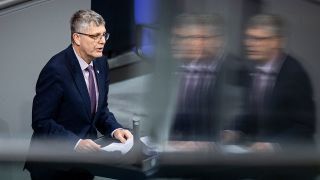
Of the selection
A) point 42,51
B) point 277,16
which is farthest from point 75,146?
point 277,16

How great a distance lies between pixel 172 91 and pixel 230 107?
163 millimetres

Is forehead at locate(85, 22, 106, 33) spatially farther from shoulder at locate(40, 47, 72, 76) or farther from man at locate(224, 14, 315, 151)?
man at locate(224, 14, 315, 151)

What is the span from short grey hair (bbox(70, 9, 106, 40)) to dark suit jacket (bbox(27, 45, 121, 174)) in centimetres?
7

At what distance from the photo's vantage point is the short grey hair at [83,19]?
1.56 m

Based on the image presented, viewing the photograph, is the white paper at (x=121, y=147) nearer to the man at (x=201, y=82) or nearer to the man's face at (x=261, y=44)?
the man at (x=201, y=82)

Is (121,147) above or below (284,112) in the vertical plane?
below

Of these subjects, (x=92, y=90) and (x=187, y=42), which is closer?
Answer: (x=187, y=42)

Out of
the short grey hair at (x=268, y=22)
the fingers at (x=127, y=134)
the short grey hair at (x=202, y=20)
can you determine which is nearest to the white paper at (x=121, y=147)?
the fingers at (x=127, y=134)

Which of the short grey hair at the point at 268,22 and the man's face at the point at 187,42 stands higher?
the short grey hair at the point at 268,22

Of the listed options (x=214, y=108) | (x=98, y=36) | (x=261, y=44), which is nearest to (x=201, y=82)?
(x=214, y=108)

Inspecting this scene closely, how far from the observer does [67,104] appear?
1662 mm

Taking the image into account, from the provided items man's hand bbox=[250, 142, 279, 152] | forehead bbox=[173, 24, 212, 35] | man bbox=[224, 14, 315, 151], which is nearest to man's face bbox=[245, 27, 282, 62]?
man bbox=[224, 14, 315, 151]

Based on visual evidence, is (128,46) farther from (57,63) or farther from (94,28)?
(57,63)

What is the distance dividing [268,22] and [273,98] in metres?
0.21
